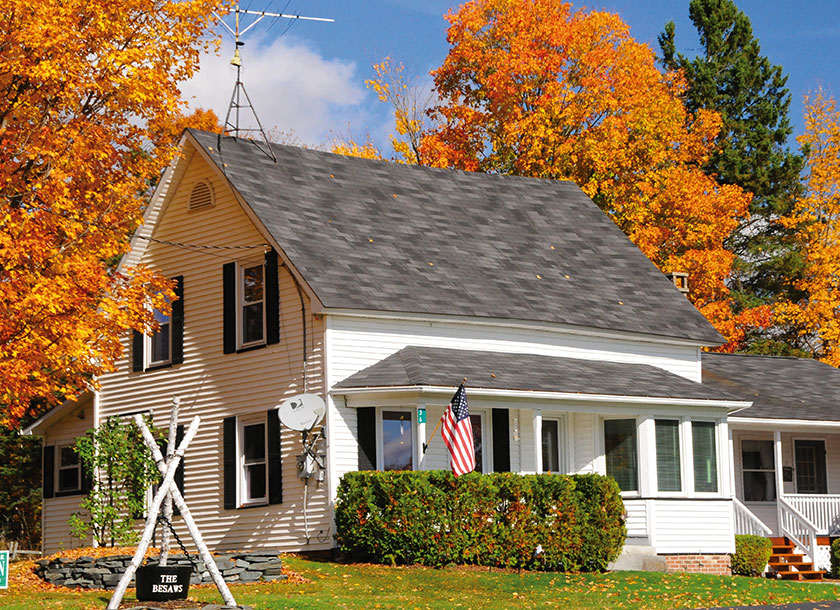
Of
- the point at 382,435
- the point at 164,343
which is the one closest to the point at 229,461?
the point at 382,435

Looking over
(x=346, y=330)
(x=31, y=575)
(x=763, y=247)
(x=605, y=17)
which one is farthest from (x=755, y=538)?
(x=763, y=247)

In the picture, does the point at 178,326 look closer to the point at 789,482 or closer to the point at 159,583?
the point at 159,583

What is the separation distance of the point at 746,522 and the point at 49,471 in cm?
1575

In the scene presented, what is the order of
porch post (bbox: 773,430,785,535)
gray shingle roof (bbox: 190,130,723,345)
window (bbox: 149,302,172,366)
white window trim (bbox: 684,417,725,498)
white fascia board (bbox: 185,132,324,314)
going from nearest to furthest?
white fascia board (bbox: 185,132,324,314) → gray shingle roof (bbox: 190,130,723,345) → white window trim (bbox: 684,417,725,498) → window (bbox: 149,302,172,366) → porch post (bbox: 773,430,785,535)

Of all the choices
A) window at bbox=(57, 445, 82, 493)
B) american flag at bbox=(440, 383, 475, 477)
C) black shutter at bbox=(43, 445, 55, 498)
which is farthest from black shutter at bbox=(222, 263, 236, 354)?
black shutter at bbox=(43, 445, 55, 498)

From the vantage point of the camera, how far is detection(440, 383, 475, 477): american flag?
20.2 meters

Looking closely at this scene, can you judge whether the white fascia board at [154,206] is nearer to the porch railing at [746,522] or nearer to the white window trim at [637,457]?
the white window trim at [637,457]

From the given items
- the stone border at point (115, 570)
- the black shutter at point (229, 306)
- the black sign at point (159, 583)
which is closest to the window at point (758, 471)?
the black shutter at point (229, 306)

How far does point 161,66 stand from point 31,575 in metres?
8.68

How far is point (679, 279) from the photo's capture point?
32688 mm

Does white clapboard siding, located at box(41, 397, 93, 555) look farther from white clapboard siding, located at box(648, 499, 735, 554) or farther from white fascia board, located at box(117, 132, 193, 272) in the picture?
white clapboard siding, located at box(648, 499, 735, 554)

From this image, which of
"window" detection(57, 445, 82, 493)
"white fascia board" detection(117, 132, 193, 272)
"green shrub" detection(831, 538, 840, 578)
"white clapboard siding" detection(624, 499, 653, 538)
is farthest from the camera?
"window" detection(57, 445, 82, 493)

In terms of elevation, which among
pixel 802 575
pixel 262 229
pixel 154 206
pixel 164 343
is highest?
pixel 154 206

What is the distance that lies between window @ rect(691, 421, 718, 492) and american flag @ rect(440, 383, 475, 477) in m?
6.05
